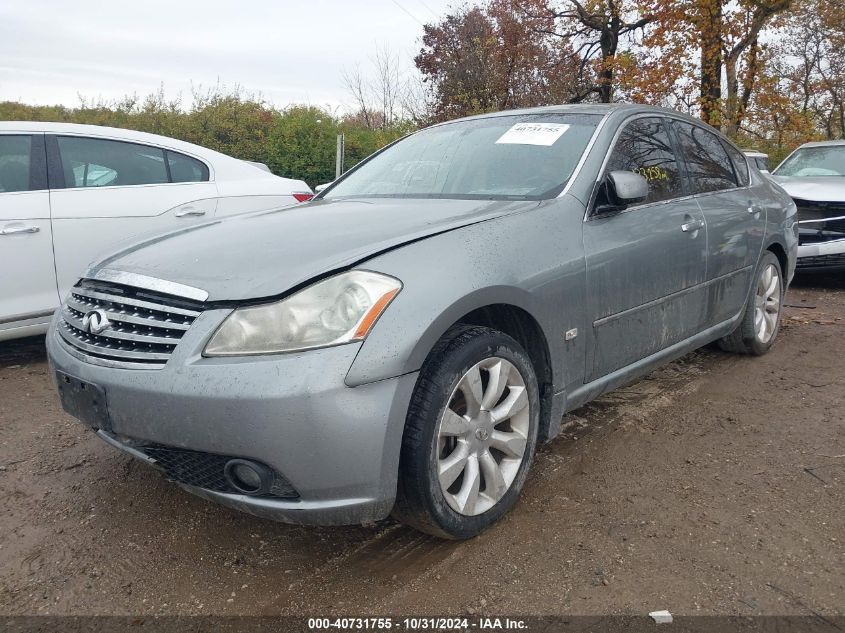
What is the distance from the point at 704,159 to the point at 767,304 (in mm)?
1215

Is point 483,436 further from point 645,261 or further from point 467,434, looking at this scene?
point 645,261

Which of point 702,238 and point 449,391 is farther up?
point 702,238

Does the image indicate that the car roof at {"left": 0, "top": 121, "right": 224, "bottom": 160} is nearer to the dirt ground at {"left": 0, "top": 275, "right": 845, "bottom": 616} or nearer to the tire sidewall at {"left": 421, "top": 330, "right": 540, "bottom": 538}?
the dirt ground at {"left": 0, "top": 275, "right": 845, "bottom": 616}

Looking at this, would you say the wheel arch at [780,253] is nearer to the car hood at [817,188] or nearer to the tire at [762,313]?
the tire at [762,313]

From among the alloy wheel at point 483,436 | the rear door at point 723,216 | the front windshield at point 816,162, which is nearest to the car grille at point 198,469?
the alloy wheel at point 483,436

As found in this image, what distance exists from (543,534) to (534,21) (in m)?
19.2

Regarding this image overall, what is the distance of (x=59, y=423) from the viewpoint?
3.44 m

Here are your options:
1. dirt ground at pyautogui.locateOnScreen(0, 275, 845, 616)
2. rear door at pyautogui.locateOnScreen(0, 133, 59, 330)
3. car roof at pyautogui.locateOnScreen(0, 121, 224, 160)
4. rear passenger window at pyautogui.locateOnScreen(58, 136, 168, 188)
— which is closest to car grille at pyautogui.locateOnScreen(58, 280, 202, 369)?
dirt ground at pyautogui.locateOnScreen(0, 275, 845, 616)

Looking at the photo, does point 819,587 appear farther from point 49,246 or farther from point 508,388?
point 49,246

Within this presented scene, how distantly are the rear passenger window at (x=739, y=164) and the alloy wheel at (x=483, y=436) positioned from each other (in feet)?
8.69

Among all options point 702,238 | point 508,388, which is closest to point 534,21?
point 702,238

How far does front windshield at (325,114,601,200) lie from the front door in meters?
0.21

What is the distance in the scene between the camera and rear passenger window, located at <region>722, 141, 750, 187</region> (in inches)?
167

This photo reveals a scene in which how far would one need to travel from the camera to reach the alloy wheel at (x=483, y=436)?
2.20m
